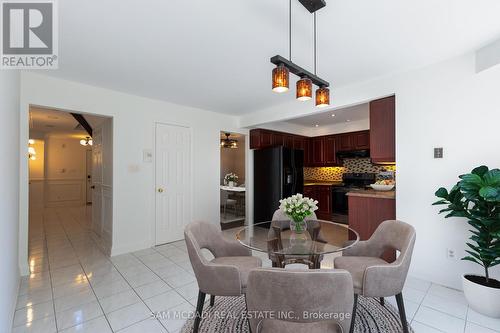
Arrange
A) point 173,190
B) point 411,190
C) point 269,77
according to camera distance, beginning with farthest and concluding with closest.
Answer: point 173,190
point 269,77
point 411,190

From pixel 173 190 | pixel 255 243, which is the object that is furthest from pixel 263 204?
pixel 255 243

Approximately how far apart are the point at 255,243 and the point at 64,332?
5.50 feet

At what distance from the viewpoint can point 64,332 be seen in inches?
71.6

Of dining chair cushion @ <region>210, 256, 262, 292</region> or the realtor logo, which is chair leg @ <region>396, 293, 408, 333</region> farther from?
the realtor logo

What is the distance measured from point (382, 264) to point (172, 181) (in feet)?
11.5

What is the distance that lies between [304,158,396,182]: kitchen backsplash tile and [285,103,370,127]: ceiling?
43.9 inches

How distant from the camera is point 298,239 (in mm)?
2033

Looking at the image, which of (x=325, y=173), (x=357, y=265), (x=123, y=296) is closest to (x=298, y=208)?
(x=357, y=265)

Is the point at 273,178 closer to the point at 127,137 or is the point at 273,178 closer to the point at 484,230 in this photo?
the point at 127,137

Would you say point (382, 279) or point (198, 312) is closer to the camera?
point (382, 279)

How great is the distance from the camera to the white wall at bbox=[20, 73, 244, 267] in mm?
2977

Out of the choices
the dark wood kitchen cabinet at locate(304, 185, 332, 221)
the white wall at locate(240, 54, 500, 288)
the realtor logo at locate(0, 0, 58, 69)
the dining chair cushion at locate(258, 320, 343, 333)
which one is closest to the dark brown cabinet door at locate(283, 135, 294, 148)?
the dark wood kitchen cabinet at locate(304, 185, 332, 221)

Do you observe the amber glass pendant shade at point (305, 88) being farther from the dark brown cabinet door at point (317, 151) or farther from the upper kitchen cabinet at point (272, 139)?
the dark brown cabinet door at point (317, 151)

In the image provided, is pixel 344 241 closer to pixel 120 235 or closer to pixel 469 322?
pixel 469 322
